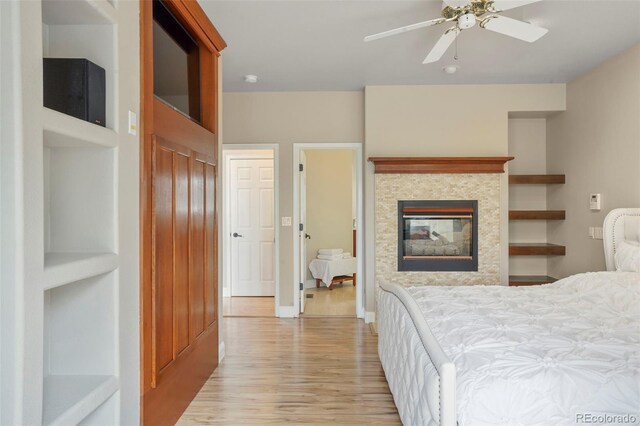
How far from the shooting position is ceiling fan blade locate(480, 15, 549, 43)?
2229 millimetres

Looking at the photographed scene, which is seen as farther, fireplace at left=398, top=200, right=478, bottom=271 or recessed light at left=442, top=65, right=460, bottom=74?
fireplace at left=398, top=200, right=478, bottom=271

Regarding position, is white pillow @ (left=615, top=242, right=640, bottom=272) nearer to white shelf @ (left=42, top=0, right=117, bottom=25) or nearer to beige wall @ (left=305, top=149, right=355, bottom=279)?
white shelf @ (left=42, top=0, right=117, bottom=25)

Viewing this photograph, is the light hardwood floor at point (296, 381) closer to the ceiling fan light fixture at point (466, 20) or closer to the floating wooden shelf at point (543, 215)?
the floating wooden shelf at point (543, 215)

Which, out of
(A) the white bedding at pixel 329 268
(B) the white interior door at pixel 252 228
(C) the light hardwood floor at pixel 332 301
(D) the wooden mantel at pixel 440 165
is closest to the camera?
(D) the wooden mantel at pixel 440 165

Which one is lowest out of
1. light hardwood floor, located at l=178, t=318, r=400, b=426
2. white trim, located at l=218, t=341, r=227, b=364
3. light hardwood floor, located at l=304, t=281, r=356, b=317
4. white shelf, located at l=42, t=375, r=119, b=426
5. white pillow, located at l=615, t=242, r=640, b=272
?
light hardwood floor, located at l=178, t=318, r=400, b=426

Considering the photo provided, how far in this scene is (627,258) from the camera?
9.90 feet

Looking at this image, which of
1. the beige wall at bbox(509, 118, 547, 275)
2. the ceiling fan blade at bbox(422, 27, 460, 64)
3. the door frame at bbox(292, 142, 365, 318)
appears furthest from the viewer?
the beige wall at bbox(509, 118, 547, 275)

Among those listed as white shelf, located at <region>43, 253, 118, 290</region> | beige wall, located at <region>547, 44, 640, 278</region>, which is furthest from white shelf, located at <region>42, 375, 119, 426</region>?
beige wall, located at <region>547, 44, 640, 278</region>

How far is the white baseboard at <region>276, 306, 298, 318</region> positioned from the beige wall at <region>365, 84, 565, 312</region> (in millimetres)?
879

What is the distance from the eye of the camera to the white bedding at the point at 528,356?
1.45 m

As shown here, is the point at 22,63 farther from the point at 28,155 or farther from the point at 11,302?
the point at 11,302

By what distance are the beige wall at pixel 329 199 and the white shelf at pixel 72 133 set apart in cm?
507

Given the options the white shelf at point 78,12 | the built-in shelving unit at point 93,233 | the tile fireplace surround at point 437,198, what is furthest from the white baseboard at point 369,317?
the white shelf at point 78,12

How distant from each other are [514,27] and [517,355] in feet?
5.95
